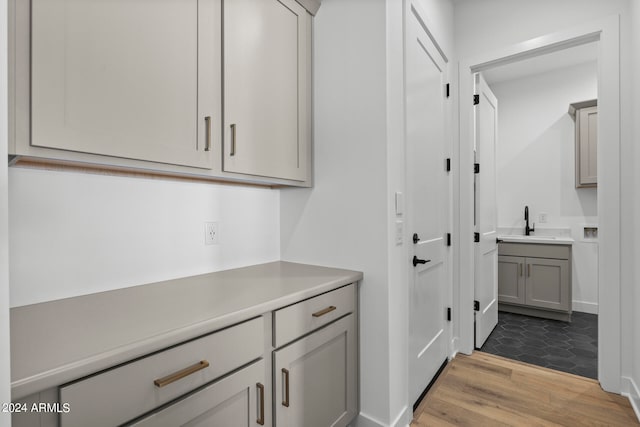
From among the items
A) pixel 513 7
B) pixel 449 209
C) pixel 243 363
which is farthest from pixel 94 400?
pixel 513 7

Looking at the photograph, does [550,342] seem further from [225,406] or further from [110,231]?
[110,231]

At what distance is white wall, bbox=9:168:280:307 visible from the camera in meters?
1.02

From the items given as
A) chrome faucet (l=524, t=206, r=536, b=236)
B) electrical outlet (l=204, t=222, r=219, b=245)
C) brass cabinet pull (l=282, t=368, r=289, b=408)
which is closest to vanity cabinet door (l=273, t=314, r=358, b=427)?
brass cabinet pull (l=282, t=368, r=289, b=408)

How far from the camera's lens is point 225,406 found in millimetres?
969

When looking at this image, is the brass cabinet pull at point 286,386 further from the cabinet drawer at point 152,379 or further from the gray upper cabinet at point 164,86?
the gray upper cabinet at point 164,86

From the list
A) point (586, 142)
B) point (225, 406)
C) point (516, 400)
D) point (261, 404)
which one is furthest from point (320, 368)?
point (586, 142)

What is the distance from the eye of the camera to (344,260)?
5.35 feet

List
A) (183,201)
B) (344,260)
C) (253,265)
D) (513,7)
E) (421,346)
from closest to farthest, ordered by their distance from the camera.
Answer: (183,201), (344,260), (253,265), (421,346), (513,7)

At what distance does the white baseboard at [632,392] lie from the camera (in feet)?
5.77

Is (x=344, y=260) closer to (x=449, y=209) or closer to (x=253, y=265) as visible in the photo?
(x=253, y=265)

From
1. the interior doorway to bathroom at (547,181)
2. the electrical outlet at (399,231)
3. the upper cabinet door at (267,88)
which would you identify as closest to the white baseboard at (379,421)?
the electrical outlet at (399,231)

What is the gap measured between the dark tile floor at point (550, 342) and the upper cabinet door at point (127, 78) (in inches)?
106

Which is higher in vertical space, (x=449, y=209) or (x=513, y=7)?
(x=513, y=7)

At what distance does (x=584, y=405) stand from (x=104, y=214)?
2.63m
